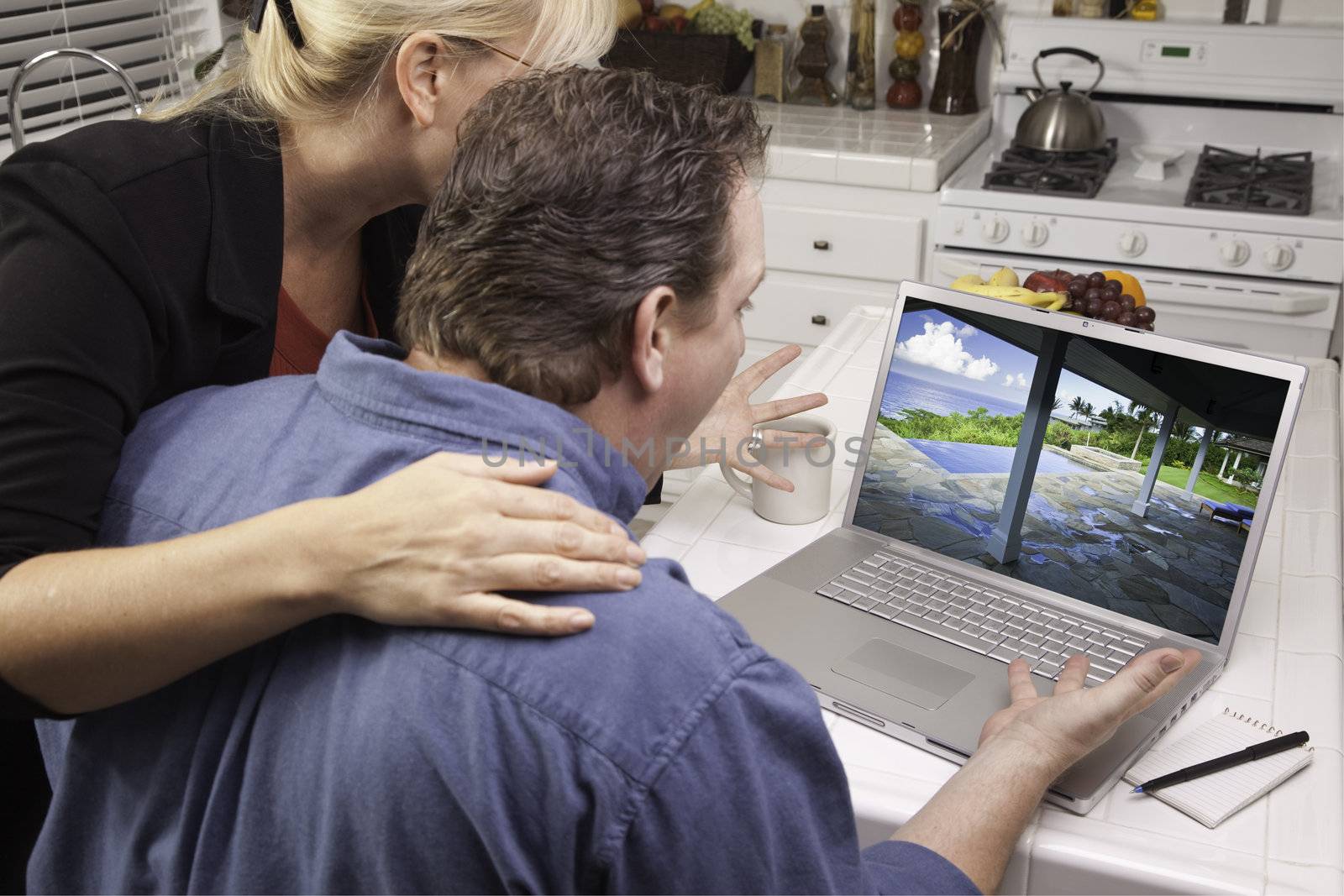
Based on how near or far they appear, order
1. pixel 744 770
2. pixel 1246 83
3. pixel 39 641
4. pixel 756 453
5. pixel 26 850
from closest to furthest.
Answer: pixel 744 770, pixel 39 641, pixel 26 850, pixel 756 453, pixel 1246 83

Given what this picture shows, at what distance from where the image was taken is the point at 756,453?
56.3 inches

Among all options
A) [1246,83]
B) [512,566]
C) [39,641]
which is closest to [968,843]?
[512,566]

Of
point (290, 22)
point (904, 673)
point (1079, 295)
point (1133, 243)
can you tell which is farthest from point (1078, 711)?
point (1133, 243)

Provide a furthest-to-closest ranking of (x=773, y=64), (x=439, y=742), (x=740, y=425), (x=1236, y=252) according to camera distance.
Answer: (x=773, y=64) < (x=1236, y=252) < (x=740, y=425) < (x=439, y=742)

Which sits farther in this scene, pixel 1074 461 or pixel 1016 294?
pixel 1016 294

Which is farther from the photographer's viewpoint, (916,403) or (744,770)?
(916,403)

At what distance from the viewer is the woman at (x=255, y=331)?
71cm

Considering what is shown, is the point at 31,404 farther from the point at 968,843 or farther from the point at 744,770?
the point at 968,843

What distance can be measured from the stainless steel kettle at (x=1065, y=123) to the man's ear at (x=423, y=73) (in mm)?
2349

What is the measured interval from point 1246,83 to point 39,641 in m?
3.23

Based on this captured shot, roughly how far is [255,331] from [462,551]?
57 cm

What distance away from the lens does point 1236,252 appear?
9.16ft

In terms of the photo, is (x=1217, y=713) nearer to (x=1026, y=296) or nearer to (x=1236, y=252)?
(x=1026, y=296)

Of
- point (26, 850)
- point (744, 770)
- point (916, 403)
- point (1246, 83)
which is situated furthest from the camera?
point (1246, 83)
